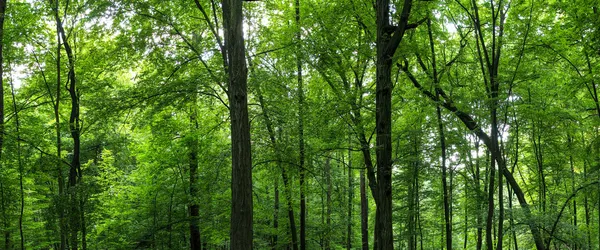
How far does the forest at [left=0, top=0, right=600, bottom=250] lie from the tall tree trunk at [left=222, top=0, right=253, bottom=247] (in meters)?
0.03

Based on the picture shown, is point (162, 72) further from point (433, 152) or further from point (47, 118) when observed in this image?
point (47, 118)

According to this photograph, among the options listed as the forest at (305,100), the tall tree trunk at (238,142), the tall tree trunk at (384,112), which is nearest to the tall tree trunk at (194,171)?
the forest at (305,100)

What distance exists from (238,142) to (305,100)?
12.1 feet

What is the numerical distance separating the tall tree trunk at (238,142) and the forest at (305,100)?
0.03 meters

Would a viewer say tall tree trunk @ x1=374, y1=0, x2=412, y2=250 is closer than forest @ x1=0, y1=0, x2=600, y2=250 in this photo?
Yes

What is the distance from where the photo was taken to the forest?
7.05 m

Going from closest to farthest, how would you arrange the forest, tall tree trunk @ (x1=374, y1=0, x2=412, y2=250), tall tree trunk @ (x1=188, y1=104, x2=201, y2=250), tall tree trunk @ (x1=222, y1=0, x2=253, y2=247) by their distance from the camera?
tall tree trunk @ (x1=374, y1=0, x2=412, y2=250) → tall tree trunk @ (x1=222, y1=0, x2=253, y2=247) → the forest → tall tree trunk @ (x1=188, y1=104, x2=201, y2=250)

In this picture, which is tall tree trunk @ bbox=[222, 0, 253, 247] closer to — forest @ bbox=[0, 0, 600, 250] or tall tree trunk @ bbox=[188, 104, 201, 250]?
forest @ bbox=[0, 0, 600, 250]

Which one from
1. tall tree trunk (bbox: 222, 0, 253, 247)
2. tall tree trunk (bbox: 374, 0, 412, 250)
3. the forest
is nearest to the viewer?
tall tree trunk (bbox: 374, 0, 412, 250)

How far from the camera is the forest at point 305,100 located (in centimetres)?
705

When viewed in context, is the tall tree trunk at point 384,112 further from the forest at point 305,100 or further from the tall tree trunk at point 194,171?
the tall tree trunk at point 194,171

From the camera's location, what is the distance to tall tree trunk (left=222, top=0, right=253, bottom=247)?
6.83 metres

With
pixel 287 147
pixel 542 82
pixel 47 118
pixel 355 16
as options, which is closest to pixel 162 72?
pixel 287 147

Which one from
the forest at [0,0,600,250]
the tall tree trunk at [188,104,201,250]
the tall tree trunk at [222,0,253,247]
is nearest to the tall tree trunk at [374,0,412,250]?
the forest at [0,0,600,250]
